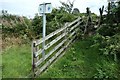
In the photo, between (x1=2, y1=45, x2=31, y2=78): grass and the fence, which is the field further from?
the fence

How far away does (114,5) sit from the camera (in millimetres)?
11695

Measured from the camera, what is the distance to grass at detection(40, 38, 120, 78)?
8594mm

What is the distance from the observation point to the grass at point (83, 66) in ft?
28.2

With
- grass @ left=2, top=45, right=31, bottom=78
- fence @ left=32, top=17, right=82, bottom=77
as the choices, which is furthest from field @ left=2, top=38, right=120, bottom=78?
fence @ left=32, top=17, right=82, bottom=77

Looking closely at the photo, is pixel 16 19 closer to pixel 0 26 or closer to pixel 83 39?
pixel 0 26

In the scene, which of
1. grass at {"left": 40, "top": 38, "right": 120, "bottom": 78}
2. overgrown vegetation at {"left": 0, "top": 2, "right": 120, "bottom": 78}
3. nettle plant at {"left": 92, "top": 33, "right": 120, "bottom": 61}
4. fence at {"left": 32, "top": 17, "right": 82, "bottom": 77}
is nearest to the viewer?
fence at {"left": 32, "top": 17, "right": 82, "bottom": 77}

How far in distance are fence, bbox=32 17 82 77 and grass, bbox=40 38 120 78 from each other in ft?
0.71

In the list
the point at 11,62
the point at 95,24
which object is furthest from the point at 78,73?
the point at 95,24

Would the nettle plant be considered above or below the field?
above

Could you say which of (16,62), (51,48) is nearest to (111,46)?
Answer: (51,48)

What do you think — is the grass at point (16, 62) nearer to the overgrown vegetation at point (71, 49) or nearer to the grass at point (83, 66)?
the overgrown vegetation at point (71, 49)

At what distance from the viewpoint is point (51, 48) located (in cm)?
1093

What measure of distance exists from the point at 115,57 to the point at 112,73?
1266mm

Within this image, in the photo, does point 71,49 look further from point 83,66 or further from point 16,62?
point 16,62
